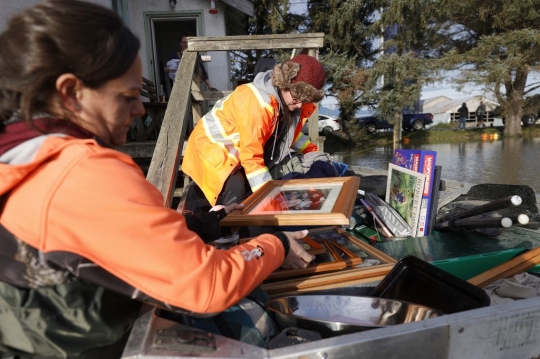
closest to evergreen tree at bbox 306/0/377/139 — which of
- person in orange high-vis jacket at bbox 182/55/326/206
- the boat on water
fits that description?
person in orange high-vis jacket at bbox 182/55/326/206

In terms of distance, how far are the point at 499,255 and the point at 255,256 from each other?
5.56ft

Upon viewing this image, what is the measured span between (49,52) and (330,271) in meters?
1.50

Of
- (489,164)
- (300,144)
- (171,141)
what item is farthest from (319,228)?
(489,164)

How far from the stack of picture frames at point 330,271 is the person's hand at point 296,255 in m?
0.06

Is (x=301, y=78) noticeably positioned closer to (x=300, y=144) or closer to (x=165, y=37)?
(x=300, y=144)

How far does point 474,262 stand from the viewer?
2.34 metres

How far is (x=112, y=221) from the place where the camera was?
1.02 metres

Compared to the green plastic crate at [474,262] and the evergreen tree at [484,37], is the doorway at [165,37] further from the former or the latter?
the green plastic crate at [474,262]

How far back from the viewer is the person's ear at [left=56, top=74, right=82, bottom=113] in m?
1.09

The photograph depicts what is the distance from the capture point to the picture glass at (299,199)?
232cm

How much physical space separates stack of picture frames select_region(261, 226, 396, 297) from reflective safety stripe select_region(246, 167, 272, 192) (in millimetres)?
791

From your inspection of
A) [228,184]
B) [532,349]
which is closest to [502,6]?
[228,184]

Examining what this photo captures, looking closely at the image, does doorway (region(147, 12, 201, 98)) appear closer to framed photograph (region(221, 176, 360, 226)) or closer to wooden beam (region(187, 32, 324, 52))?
wooden beam (region(187, 32, 324, 52))

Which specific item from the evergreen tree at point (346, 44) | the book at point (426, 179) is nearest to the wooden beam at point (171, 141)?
the book at point (426, 179)
